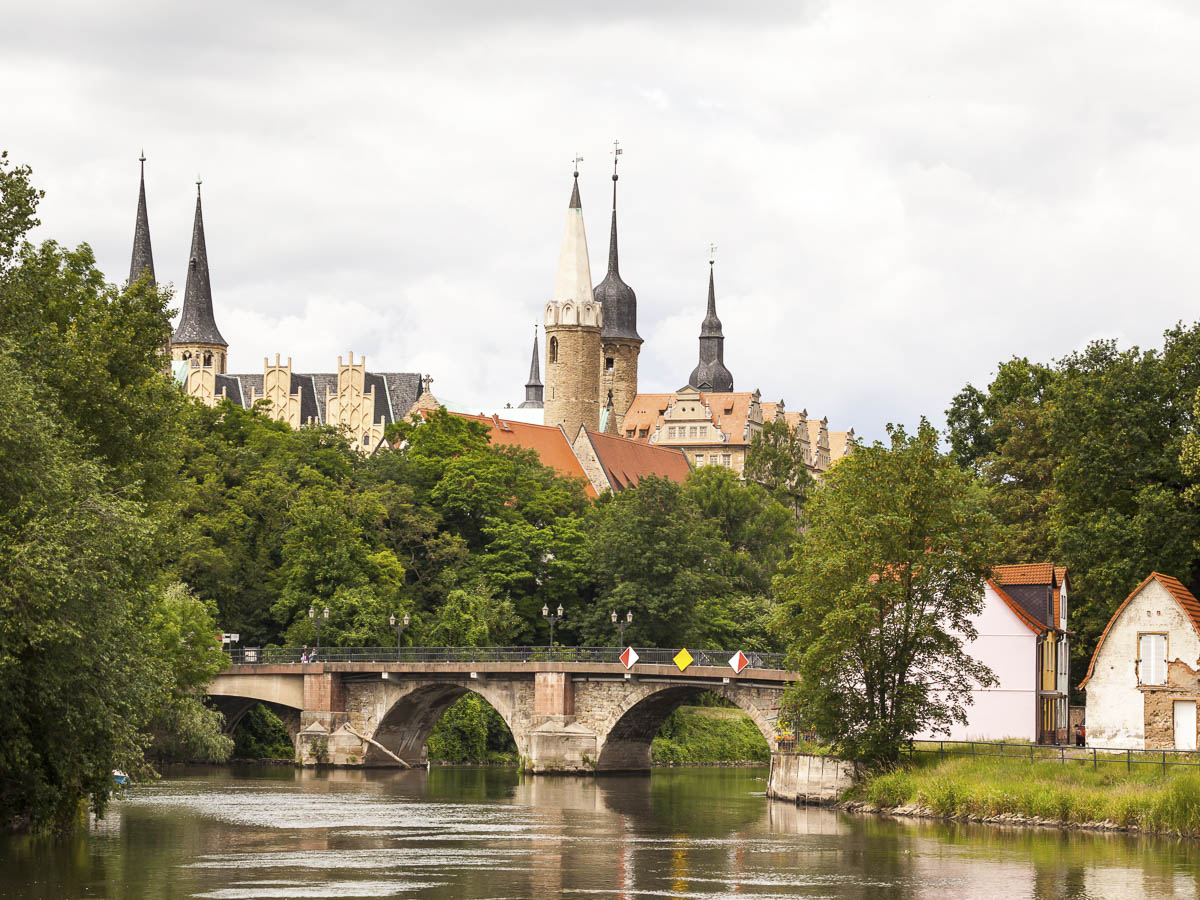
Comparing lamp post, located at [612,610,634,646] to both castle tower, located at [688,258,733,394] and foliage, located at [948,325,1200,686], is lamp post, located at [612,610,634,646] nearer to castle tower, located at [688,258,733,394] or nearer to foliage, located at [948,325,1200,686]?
foliage, located at [948,325,1200,686]

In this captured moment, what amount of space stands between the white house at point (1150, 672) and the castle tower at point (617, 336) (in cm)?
9181

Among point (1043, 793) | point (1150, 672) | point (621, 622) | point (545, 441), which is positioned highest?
point (545, 441)

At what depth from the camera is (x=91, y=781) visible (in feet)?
112

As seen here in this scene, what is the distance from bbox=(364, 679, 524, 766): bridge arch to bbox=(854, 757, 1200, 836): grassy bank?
73.0 feet

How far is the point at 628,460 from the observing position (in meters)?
124

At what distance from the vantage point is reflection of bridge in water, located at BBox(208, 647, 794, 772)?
64438mm

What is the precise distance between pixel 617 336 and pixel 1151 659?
10562 cm

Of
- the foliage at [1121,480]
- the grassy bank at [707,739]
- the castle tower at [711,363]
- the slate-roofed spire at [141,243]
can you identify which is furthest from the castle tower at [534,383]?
the foliage at [1121,480]

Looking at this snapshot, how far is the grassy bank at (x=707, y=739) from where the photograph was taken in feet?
255

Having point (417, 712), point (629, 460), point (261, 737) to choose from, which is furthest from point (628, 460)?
point (417, 712)

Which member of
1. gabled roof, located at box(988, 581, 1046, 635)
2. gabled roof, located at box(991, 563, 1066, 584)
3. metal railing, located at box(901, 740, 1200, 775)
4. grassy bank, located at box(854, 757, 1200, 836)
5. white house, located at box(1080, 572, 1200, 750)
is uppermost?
gabled roof, located at box(991, 563, 1066, 584)

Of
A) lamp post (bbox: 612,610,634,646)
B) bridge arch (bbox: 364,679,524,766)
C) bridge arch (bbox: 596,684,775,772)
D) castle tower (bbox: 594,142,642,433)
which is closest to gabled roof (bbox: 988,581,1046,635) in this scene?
bridge arch (bbox: 596,684,775,772)

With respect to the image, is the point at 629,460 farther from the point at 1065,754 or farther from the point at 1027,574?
the point at 1065,754

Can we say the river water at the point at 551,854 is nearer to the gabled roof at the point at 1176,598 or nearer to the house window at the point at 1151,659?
the house window at the point at 1151,659
